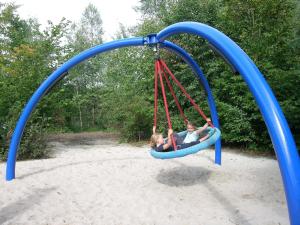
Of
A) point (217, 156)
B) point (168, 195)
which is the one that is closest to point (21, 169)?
point (168, 195)

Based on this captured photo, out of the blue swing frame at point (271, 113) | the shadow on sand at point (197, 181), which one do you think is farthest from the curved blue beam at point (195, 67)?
the blue swing frame at point (271, 113)

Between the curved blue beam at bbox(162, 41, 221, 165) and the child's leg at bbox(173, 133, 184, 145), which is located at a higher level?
the curved blue beam at bbox(162, 41, 221, 165)

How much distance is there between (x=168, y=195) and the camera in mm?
5625

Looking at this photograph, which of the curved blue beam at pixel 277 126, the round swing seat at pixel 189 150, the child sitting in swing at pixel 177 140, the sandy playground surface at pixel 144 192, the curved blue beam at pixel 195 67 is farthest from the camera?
the curved blue beam at pixel 195 67

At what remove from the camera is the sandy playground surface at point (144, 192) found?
461cm

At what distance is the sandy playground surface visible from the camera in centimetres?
461

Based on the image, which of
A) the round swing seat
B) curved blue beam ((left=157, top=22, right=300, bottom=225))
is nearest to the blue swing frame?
curved blue beam ((left=157, top=22, right=300, bottom=225))

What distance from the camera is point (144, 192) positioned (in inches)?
229

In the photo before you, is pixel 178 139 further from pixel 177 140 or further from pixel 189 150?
pixel 189 150

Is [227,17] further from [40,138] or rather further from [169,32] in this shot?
[40,138]

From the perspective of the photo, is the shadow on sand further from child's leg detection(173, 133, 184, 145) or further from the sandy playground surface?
child's leg detection(173, 133, 184, 145)

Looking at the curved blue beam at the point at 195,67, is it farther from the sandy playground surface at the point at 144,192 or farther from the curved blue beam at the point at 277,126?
the curved blue beam at the point at 277,126

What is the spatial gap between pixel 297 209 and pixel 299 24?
794 cm

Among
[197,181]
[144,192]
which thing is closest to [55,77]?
[144,192]
